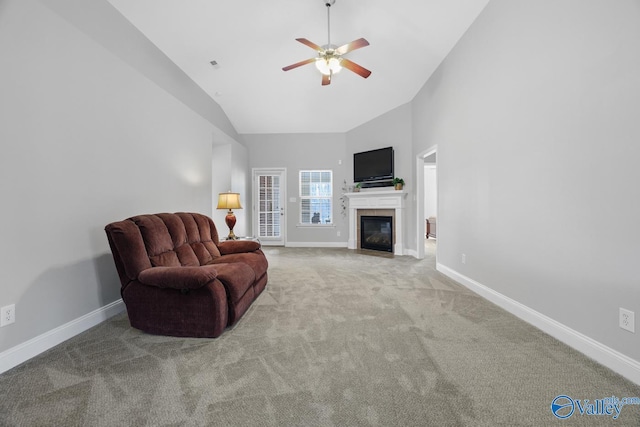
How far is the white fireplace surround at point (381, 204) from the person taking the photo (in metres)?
5.59

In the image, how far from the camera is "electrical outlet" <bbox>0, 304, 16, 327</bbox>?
1.64 m

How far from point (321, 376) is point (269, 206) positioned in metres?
5.66

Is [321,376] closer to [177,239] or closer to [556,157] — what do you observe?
[177,239]

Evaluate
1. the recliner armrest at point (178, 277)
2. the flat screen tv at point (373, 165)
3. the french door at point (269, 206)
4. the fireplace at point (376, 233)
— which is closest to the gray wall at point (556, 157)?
the flat screen tv at point (373, 165)

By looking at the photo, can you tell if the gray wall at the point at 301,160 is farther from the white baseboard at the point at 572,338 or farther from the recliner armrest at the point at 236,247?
the white baseboard at the point at 572,338

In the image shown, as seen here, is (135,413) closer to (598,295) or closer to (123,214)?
(123,214)

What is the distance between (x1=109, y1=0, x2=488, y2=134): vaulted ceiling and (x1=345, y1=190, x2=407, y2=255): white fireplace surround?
1.87 metres

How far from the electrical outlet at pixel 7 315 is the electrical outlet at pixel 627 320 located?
380 cm

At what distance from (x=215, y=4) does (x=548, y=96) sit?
3.32 m

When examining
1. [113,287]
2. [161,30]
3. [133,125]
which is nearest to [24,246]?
[113,287]

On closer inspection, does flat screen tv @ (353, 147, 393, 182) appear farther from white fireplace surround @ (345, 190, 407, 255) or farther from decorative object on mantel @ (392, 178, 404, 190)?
white fireplace surround @ (345, 190, 407, 255)

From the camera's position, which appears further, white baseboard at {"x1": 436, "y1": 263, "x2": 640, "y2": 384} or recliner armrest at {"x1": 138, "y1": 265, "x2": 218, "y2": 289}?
recliner armrest at {"x1": 138, "y1": 265, "x2": 218, "y2": 289}

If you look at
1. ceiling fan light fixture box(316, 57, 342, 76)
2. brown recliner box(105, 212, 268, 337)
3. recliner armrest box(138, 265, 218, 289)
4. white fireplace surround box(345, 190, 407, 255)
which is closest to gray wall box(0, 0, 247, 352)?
brown recliner box(105, 212, 268, 337)

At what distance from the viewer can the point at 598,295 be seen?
174 centimetres
